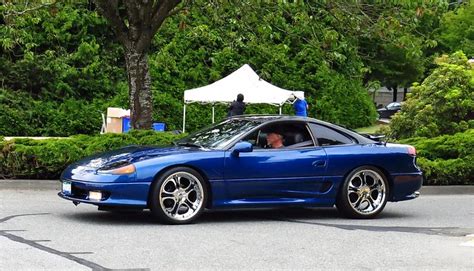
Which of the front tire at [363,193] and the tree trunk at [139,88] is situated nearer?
the front tire at [363,193]

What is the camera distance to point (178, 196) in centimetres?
914

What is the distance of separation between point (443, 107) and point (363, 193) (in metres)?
8.06

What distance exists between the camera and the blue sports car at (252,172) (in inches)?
354

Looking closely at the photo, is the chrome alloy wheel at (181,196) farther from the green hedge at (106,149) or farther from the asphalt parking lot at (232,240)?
the green hedge at (106,149)

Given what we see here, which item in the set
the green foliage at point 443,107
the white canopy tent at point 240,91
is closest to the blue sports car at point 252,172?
the green foliage at point 443,107

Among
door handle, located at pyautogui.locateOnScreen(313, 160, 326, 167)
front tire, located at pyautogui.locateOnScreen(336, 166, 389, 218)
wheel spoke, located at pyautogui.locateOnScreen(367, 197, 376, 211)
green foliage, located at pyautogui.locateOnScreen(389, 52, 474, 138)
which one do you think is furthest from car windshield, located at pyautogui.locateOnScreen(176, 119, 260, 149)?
green foliage, located at pyautogui.locateOnScreen(389, 52, 474, 138)

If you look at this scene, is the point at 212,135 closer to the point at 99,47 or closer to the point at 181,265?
the point at 181,265

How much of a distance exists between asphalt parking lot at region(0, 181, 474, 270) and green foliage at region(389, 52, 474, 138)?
6593mm

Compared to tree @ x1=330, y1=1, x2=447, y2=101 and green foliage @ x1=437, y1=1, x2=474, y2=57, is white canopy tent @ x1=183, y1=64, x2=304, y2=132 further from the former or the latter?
green foliage @ x1=437, y1=1, x2=474, y2=57

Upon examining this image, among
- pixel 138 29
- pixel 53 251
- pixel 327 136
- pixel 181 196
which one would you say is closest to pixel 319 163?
pixel 327 136

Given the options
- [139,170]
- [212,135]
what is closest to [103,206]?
[139,170]

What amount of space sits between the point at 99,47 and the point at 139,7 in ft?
43.2

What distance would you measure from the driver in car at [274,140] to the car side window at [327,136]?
1.61 ft

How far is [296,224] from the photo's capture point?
9719 millimetres
